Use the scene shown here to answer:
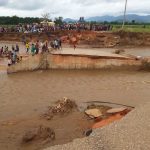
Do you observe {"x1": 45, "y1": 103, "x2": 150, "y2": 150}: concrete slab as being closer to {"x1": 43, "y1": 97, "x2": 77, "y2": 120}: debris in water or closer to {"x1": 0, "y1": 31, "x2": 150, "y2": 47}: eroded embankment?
{"x1": 43, "y1": 97, "x2": 77, "y2": 120}: debris in water

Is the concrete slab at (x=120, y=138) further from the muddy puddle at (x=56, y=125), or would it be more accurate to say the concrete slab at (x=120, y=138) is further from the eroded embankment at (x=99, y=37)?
the eroded embankment at (x=99, y=37)

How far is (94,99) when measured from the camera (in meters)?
22.3

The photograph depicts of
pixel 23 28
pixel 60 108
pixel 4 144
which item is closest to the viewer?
pixel 4 144

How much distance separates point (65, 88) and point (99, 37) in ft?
84.5

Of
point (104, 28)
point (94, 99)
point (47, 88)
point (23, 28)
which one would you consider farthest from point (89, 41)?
point (94, 99)

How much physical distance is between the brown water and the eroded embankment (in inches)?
760

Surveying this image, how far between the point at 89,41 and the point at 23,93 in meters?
26.5

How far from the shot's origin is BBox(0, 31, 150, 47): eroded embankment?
49.8m

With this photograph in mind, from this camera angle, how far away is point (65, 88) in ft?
84.3

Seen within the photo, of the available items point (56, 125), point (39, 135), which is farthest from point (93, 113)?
point (39, 135)

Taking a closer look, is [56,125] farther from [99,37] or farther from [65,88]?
[99,37]

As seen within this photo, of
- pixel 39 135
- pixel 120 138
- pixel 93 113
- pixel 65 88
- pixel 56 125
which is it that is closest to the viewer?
pixel 120 138

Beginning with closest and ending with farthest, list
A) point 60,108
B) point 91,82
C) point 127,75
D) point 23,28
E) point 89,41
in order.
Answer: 1. point 60,108
2. point 91,82
3. point 127,75
4. point 89,41
5. point 23,28

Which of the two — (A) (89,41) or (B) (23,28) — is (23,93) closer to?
(A) (89,41)
